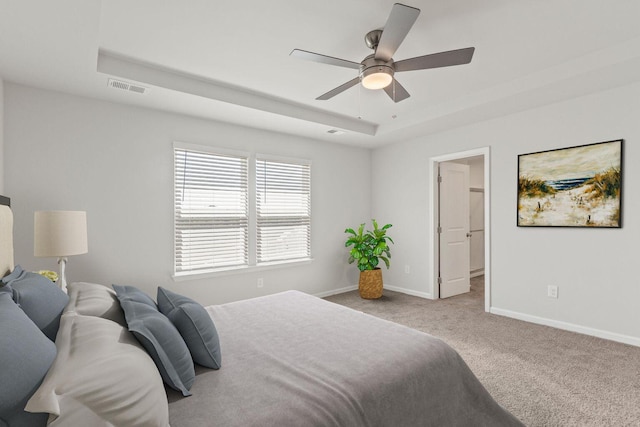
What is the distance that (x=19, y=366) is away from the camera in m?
0.92

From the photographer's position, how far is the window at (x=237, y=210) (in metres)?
3.94

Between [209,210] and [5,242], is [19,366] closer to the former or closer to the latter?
[5,242]

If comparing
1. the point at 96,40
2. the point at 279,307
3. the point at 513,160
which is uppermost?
the point at 96,40

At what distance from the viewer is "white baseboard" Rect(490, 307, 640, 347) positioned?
3154 millimetres

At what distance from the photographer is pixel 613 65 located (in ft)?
8.91

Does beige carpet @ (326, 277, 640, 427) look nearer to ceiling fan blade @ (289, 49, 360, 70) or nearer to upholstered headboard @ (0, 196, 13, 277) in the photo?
ceiling fan blade @ (289, 49, 360, 70)

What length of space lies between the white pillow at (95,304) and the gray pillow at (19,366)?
51 centimetres

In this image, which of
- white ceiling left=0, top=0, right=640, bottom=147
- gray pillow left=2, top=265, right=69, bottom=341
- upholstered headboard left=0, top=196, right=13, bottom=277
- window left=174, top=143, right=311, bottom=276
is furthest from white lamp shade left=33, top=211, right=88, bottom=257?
window left=174, top=143, right=311, bottom=276

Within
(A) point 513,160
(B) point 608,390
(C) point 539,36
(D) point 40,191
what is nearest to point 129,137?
(D) point 40,191

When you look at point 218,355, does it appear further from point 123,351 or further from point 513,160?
point 513,160

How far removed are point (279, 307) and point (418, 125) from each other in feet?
10.3

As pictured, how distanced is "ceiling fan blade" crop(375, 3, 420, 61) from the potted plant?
3155 millimetres

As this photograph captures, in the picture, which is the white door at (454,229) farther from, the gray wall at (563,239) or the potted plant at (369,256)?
the potted plant at (369,256)

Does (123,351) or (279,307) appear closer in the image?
(123,351)
